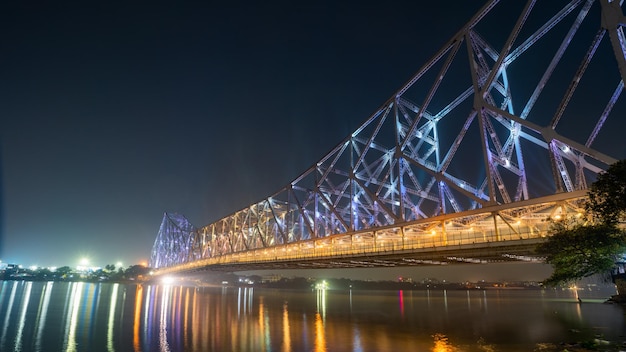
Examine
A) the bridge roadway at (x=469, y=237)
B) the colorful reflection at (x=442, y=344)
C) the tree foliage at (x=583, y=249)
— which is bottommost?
the colorful reflection at (x=442, y=344)

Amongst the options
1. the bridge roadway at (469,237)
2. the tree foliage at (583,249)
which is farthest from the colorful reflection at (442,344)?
the tree foliage at (583,249)

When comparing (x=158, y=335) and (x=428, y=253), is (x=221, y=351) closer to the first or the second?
(x=158, y=335)

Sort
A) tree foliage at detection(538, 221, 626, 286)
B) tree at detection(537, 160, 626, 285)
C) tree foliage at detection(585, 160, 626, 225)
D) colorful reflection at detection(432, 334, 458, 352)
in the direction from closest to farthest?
tree foliage at detection(585, 160, 626, 225), tree at detection(537, 160, 626, 285), tree foliage at detection(538, 221, 626, 286), colorful reflection at detection(432, 334, 458, 352)

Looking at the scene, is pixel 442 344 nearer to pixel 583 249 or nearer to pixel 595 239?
pixel 583 249

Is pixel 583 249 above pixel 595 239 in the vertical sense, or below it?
below

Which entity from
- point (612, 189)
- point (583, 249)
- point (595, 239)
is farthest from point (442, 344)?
point (612, 189)

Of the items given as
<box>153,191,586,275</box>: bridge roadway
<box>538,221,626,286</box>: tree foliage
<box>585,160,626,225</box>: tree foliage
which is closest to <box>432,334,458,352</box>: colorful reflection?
<box>153,191,586,275</box>: bridge roadway

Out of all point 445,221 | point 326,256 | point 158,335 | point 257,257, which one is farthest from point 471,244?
point 257,257

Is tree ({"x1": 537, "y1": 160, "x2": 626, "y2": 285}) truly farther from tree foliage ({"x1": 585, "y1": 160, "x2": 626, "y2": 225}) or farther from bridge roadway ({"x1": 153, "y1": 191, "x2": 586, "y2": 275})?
bridge roadway ({"x1": 153, "y1": 191, "x2": 586, "y2": 275})

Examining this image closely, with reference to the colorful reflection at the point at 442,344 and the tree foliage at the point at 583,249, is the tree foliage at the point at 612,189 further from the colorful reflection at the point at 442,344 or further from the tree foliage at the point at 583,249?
the colorful reflection at the point at 442,344

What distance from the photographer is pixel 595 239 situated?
2014 cm

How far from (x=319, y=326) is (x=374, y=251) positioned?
9.46 metres

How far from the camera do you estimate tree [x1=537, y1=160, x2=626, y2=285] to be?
1764 centimetres

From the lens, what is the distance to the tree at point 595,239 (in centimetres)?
1764
